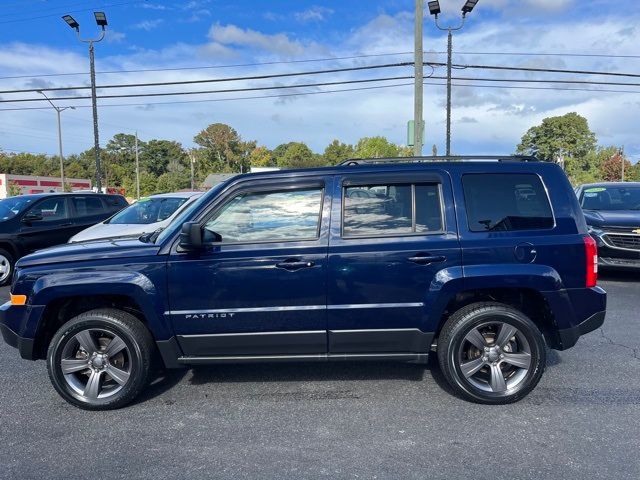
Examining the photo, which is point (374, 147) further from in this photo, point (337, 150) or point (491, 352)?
point (491, 352)

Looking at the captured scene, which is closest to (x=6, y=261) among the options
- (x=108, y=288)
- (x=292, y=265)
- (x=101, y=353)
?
(x=101, y=353)

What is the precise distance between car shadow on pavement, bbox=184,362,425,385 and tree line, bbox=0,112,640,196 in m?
62.7

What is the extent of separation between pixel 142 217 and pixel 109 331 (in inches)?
229

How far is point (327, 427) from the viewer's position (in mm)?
3381

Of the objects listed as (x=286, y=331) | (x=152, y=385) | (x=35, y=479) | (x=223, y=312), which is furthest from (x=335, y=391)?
(x=35, y=479)

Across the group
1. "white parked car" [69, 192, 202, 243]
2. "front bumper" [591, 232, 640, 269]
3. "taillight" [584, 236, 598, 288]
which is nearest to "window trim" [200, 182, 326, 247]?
"taillight" [584, 236, 598, 288]

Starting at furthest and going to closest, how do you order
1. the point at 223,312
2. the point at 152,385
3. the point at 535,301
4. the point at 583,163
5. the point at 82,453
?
the point at 583,163
the point at 152,385
the point at 535,301
the point at 223,312
the point at 82,453

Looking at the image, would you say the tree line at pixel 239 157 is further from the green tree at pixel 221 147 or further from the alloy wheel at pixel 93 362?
the alloy wheel at pixel 93 362

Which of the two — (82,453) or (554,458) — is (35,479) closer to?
(82,453)

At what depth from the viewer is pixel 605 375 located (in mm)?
4238

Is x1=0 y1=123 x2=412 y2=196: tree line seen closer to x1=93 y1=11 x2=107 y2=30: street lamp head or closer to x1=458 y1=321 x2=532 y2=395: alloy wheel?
x1=93 y1=11 x2=107 y2=30: street lamp head

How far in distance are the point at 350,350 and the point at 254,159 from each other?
8235 cm

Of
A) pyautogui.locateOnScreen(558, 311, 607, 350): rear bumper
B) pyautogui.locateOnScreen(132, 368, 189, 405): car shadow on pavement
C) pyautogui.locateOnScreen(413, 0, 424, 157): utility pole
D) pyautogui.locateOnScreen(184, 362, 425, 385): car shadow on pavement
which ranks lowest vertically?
pyautogui.locateOnScreen(132, 368, 189, 405): car shadow on pavement

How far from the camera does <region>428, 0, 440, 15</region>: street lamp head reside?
545 inches
